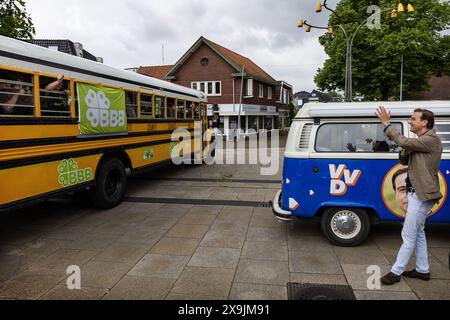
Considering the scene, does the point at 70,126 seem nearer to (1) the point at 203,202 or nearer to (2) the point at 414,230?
(1) the point at 203,202

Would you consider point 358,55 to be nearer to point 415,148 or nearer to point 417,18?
point 417,18

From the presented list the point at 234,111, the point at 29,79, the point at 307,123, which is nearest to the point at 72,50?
the point at 234,111

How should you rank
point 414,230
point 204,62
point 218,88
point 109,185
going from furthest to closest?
point 218,88 < point 204,62 < point 109,185 < point 414,230

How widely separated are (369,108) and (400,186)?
1.15 m

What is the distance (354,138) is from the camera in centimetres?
477

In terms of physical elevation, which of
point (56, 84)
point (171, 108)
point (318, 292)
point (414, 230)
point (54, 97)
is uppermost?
point (56, 84)

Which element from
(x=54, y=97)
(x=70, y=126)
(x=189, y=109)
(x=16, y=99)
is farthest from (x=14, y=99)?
(x=189, y=109)

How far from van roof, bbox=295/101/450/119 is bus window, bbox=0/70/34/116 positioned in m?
4.13

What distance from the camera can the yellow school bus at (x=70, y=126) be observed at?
4754 mm

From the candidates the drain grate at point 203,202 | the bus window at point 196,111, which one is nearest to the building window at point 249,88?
the bus window at point 196,111

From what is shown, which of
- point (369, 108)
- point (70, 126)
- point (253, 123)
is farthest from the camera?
point (253, 123)

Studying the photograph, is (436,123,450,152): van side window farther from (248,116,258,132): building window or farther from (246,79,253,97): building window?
(248,116,258,132): building window

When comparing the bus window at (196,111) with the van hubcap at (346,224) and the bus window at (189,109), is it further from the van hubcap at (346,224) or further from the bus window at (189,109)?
the van hubcap at (346,224)

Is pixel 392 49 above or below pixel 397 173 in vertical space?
above
